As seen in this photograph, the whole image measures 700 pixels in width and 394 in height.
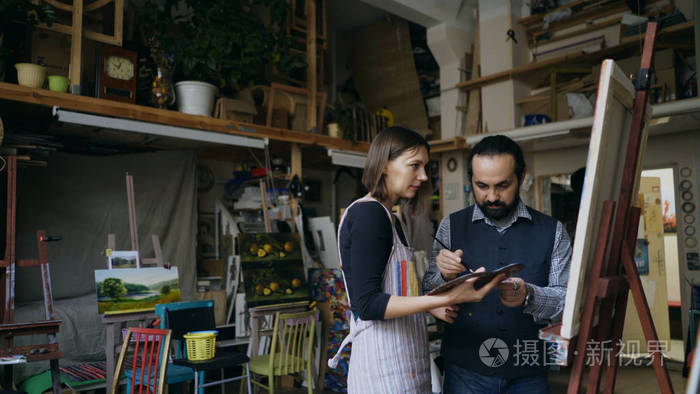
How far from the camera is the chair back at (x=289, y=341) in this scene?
412cm

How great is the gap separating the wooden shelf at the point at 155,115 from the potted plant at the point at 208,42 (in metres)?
0.17

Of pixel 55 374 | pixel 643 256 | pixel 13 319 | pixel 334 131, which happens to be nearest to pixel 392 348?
pixel 55 374

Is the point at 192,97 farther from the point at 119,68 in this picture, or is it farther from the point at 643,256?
the point at 643,256

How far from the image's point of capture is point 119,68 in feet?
14.4

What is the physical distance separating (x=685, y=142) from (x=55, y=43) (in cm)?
631

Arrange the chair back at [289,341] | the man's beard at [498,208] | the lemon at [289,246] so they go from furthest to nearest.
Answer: the lemon at [289,246], the chair back at [289,341], the man's beard at [498,208]

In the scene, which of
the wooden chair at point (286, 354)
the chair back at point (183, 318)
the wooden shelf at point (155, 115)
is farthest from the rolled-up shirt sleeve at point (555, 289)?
the wooden shelf at point (155, 115)

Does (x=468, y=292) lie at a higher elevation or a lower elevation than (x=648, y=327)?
higher

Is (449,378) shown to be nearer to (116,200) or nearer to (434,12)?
(116,200)

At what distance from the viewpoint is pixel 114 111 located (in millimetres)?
4191

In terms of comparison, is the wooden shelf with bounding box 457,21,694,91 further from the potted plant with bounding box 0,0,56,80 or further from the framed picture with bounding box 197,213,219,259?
the potted plant with bounding box 0,0,56,80

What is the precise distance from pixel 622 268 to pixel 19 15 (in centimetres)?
420

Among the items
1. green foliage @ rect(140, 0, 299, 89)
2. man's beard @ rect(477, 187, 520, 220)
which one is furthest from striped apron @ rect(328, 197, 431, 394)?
green foliage @ rect(140, 0, 299, 89)

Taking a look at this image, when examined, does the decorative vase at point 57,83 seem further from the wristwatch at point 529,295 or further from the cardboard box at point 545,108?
the cardboard box at point 545,108
